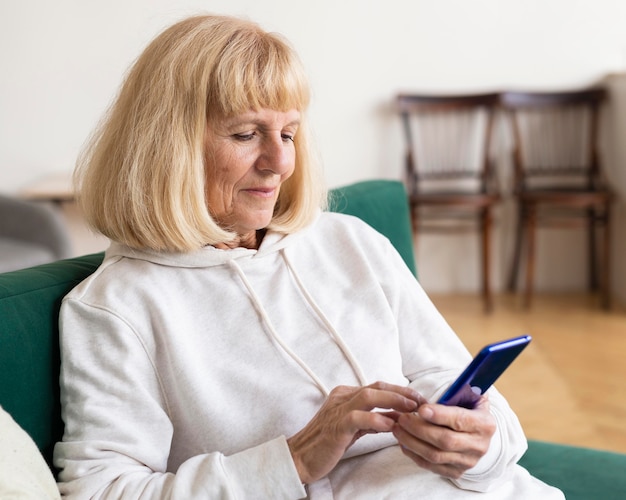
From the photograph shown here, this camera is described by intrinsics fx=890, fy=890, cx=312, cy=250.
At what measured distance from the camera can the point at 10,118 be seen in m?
4.75

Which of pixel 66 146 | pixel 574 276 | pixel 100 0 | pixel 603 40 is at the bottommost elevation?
pixel 574 276

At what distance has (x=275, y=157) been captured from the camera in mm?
1334

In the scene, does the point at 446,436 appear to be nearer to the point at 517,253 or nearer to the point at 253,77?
the point at 253,77

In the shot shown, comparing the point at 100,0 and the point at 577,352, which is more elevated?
the point at 100,0

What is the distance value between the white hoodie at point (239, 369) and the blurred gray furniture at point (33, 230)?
2.41 metres

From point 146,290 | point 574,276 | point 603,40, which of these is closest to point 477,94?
point 603,40

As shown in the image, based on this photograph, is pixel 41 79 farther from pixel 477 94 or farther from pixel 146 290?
pixel 146 290

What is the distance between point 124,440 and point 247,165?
44 centimetres

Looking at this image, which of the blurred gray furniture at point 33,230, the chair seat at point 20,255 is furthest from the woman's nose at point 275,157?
the blurred gray furniture at point 33,230

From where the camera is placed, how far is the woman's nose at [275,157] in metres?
1.33

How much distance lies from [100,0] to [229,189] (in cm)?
366

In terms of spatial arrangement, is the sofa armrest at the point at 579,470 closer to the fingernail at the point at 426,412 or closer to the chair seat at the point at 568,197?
the fingernail at the point at 426,412

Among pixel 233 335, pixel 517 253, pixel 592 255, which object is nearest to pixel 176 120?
pixel 233 335

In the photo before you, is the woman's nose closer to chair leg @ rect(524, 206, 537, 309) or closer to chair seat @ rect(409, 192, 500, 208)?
chair seat @ rect(409, 192, 500, 208)
